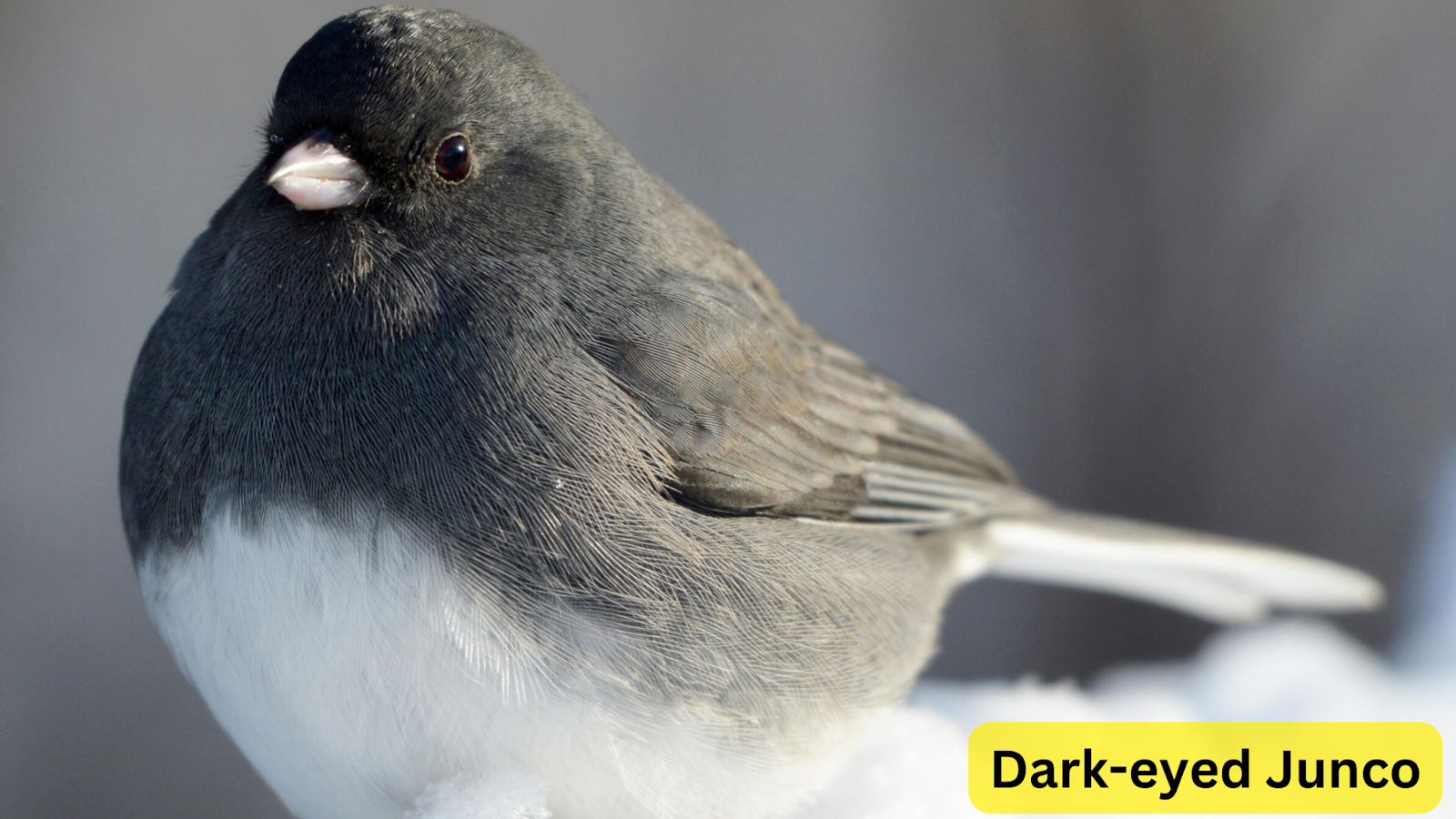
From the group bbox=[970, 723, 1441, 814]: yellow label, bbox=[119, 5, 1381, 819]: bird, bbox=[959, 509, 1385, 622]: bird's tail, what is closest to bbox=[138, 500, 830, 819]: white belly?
bbox=[119, 5, 1381, 819]: bird

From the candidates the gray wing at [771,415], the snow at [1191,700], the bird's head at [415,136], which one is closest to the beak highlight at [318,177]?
the bird's head at [415,136]

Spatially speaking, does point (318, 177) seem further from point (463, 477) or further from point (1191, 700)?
point (1191, 700)

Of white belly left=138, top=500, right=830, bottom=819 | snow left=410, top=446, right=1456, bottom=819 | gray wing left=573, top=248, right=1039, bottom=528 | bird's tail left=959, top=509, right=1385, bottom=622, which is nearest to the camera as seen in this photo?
white belly left=138, top=500, right=830, bottom=819

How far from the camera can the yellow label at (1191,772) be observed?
1.09 metres

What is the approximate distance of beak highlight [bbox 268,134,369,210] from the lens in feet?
2.58

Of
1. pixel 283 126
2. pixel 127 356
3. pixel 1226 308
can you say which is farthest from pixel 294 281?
pixel 1226 308

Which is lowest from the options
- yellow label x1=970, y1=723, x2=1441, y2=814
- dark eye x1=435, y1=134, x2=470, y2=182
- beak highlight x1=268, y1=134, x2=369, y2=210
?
yellow label x1=970, y1=723, x2=1441, y2=814

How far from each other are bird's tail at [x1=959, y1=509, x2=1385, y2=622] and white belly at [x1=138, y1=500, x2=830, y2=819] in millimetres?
685

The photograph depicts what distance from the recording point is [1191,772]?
3.71 ft

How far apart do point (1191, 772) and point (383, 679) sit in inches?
35.4

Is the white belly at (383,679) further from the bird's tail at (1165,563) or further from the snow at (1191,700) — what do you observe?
Answer: the bird's tail at (1165,563)

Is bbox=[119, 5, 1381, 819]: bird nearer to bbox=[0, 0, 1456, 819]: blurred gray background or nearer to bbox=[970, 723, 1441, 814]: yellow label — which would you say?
bbox=[970, 723, 1441, 814]: yellow label

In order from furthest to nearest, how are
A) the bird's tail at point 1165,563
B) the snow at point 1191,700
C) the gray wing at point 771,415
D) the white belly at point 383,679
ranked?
the bird's tail at point 1165,563 < the snow at point 1191,700 < the gray wing at point 771,415 < the white belly at point 383,679

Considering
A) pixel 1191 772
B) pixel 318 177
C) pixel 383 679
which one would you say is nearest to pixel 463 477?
pixel 383 679
